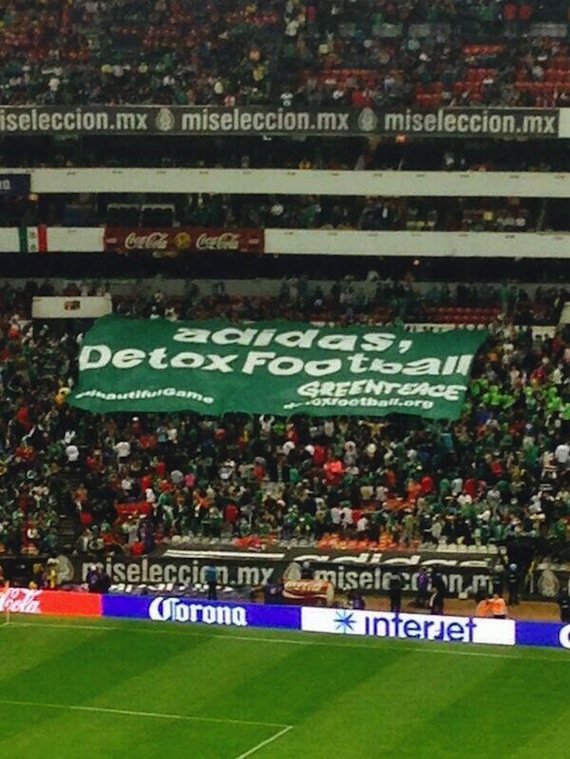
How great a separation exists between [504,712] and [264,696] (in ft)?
→ 16.3

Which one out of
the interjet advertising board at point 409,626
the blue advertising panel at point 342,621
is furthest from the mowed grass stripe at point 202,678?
the interjet advertising board at point 409,626

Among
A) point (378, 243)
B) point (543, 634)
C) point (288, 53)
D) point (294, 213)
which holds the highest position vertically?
point (288, 53)

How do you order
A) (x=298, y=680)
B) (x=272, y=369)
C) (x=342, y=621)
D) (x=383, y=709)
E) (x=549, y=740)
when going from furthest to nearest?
1. (x=272, y=369)
2. (x=342, y=621)
3. (x=298, y=680)
4. (x=383, y=709)
5. (x=549, y=740)

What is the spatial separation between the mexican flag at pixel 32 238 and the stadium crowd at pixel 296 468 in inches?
179

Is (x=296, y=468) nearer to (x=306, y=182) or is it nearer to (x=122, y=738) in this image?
(x=306, y=182)

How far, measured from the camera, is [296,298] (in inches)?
2287

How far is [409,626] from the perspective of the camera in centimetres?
4041

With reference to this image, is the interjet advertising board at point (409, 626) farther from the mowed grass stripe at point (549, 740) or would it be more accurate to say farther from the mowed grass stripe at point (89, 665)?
the mowed grass stripe at point (549, 740)

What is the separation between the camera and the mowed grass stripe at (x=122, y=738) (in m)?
32.7

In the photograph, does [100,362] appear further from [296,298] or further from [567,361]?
[567,361]

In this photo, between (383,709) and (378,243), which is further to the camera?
(378,243)

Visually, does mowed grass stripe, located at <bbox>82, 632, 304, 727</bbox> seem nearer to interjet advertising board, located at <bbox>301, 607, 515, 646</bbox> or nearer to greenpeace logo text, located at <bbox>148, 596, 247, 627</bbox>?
greenpeace logo text, located at <bbox>148, 596, 247, 627</bbox>

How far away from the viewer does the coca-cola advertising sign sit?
5791cm

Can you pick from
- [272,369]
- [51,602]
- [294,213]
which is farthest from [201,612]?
[294,213]
